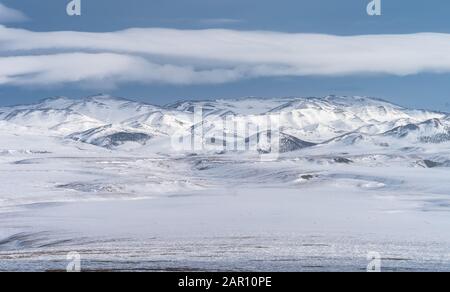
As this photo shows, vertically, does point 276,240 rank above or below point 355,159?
above

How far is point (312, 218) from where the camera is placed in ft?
122

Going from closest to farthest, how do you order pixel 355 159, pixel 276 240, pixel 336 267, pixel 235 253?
pixel 336 267
pixel 235 253
pixel 276 240
pixel 355 159

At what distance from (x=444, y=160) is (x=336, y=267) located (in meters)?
153

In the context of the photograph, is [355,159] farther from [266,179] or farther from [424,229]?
[424,229]
